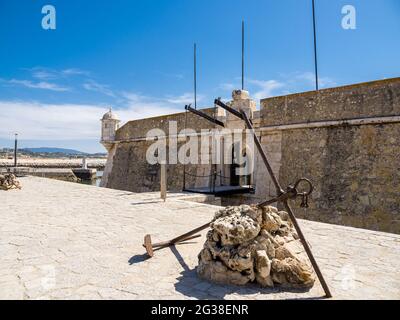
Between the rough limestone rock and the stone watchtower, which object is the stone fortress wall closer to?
the rough limestone rock

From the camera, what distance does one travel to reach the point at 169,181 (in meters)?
13.3

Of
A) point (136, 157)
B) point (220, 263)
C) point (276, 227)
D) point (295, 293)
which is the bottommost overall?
point (295, 293)

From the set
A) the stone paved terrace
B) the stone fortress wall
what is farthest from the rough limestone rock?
the stone fortress wall

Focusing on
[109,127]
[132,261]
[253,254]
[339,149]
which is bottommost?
[132,261]

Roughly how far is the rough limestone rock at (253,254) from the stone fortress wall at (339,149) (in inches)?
209

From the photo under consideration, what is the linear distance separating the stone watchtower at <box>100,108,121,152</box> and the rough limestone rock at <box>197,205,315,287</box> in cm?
1505

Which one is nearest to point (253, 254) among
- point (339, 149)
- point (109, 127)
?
point (339, 149)

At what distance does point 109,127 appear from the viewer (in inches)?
660

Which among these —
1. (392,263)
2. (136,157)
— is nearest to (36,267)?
(392,263)

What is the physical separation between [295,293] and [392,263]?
1.57m

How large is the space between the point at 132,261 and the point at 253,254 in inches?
58.0

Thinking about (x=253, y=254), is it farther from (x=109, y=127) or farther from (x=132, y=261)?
(x=109, y=127)

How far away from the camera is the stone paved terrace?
8.08ft
